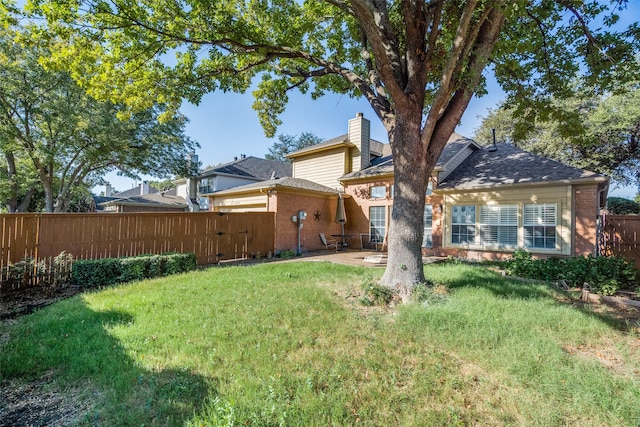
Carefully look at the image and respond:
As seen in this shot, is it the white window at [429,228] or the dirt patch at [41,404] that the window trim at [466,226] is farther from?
the dirt patch at [41,404]

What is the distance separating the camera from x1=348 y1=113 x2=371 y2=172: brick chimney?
634 inches

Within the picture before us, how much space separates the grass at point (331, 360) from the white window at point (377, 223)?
9.07 m

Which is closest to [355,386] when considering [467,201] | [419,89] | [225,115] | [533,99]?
[419,89]

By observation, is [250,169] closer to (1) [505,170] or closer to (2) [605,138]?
(1) [505,170]

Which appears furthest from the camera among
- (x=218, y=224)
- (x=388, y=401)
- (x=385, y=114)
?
(x=218, y=224)

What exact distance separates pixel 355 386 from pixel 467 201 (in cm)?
1090

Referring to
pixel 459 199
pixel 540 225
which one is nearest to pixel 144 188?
pixel 459 199

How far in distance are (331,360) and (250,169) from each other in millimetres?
23046

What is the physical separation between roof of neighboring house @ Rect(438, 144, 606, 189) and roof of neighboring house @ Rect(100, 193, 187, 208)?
23759mm

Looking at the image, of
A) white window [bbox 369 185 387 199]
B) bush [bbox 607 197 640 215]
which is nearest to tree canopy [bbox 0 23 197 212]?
white window [bbox 369 185 387 199]

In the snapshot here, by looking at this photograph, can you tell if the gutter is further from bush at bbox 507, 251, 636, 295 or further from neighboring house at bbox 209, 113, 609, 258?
bush at bbox 507, 251, 636, 295

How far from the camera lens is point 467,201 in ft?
38.1

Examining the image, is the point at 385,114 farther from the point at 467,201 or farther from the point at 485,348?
the point at 467,201

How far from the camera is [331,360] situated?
10.2 feet
